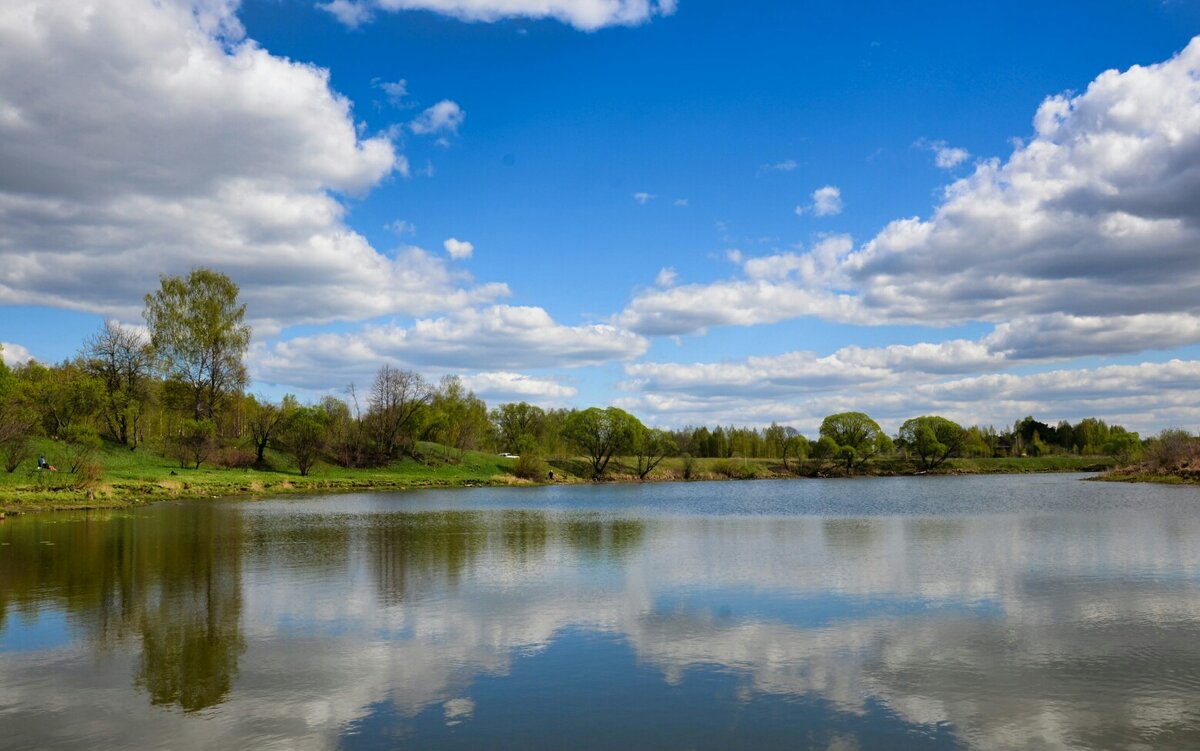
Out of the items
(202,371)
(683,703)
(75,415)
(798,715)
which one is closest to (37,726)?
(683,703)

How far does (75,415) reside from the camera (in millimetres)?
69812

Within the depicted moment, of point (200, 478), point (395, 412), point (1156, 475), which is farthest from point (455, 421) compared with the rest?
point (1156, 475)

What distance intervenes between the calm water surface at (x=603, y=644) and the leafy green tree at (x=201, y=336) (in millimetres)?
52829

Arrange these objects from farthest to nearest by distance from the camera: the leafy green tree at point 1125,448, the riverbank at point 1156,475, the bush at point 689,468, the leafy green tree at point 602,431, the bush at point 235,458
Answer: the bush at point 689,468
the leafy green tree at point 602,431
the leafy green tree at point 1125,448
the bush at point 235,458
the riverbank at point 1156,475

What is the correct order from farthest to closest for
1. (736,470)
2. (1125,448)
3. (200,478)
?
(736,470) < (1125,448) < (200,478)

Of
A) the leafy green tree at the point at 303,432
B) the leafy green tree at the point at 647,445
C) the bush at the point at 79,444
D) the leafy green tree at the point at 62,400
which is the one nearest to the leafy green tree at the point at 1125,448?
the leafy green tree at the point at 647,445

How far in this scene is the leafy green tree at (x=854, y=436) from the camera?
463 ft

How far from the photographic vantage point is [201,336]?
78.4 meters

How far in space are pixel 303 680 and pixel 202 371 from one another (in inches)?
2995

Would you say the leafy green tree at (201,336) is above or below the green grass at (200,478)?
above

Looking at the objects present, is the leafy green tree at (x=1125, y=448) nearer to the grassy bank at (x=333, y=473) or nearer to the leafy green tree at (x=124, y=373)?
the grassy bank at (x=333, y=473)

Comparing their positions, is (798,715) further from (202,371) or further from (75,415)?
(202,371)

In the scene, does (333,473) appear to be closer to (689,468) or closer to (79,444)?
(79,444)

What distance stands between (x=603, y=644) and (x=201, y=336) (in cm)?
7529
